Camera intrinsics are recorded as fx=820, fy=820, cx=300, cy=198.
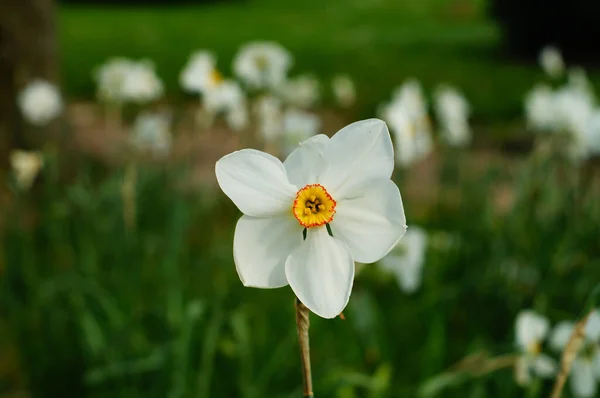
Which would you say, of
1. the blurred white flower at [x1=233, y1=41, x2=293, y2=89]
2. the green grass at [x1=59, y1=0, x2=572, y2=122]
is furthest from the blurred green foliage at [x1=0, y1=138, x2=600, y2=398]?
the green grass at [x1=59, y1=0, x2=572, y2=122]

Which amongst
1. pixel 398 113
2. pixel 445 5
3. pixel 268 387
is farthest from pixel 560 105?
pixel 445 5

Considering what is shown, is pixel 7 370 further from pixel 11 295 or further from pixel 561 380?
pixel 561 380

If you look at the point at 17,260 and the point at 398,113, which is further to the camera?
→ the point at 17,260

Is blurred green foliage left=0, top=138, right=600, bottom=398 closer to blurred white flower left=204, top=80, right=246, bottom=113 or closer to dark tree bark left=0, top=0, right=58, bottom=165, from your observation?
blurred white flower left=204, top=80, right=246, bottom=113

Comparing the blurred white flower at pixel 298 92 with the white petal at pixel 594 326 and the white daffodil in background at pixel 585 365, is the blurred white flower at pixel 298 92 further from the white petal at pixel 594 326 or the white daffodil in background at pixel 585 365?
the white petal at pixel 594 326

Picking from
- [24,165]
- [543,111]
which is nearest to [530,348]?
[543,111]

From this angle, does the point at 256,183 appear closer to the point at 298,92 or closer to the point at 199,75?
the point at 199,75

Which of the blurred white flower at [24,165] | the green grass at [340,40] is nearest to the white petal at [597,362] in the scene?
the blurred white flower at [24,165]

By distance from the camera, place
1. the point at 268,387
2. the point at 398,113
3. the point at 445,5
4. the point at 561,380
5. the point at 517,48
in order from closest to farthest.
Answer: the point at 561,380, the point at 268,387, the point at 398,113, the point at 517,48, the point at 445,5
